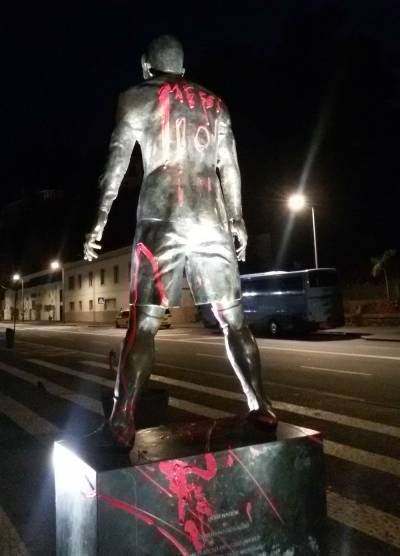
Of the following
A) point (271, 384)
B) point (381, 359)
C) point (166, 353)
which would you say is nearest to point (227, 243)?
point (271, 384)

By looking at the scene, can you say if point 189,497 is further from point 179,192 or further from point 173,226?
point 179,192

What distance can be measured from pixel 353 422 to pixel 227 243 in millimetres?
4591

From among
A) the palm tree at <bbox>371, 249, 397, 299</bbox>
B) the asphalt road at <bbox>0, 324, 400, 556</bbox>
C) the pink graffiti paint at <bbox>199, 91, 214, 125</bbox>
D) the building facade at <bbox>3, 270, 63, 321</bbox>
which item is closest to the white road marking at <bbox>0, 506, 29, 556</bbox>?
the asphalt road at <bbox>0, 324, 400, 556</bbox>

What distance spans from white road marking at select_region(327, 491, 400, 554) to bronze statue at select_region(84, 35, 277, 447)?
1318mm

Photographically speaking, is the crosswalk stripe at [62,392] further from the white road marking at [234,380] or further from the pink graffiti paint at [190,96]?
the pink graffiti paint at [190,96]

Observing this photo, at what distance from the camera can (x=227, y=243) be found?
120 inches

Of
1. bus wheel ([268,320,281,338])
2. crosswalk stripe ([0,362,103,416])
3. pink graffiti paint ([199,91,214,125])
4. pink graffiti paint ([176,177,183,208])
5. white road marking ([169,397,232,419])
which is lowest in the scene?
white road marking ([169,397,232,419])

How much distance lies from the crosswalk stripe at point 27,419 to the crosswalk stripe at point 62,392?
873mm

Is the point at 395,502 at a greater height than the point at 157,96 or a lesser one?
lesser

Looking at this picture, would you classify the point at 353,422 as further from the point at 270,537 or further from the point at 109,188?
the point at 109,188

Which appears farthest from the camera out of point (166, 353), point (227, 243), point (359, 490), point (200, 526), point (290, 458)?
point (166, 353)

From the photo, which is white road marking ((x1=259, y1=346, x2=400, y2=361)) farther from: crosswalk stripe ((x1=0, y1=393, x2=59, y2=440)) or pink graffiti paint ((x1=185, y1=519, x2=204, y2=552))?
pink graffiti paint ((x1=185, y1=519, x2=204, y2=552))

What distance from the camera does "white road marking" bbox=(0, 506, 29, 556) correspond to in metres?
3.30

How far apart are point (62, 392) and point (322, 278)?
15817 millimetres
